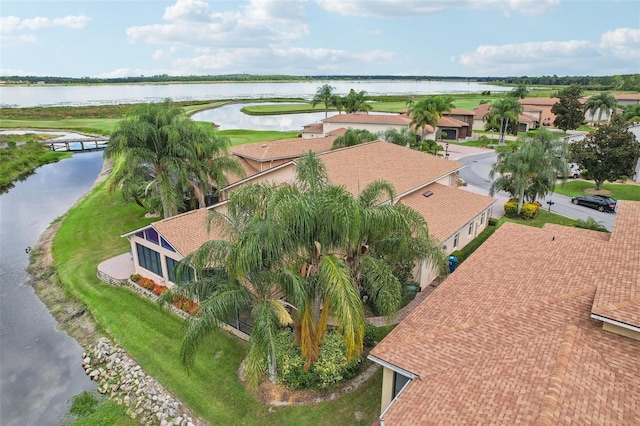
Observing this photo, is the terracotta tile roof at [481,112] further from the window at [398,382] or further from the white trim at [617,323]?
the window at [398,382]

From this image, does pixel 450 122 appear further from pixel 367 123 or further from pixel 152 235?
pixel 152 235

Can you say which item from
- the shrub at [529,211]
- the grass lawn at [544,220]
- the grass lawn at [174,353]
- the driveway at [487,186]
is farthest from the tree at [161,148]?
the shrub at [529,211]

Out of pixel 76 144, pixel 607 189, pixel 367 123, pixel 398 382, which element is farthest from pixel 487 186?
→ pixel 76 144

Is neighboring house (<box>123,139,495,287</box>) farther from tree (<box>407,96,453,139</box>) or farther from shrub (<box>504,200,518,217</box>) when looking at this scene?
tree (<box>407,96,453,139</box>)

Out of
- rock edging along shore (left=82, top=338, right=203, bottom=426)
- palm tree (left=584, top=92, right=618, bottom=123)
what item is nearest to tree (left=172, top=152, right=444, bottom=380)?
rock edging along shore (left=82, top=338, right=203, bottom=426)

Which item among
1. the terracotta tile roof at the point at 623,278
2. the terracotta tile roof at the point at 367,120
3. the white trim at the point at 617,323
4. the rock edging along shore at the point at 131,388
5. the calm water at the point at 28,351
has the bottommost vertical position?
the calm water at the point at 28,351
